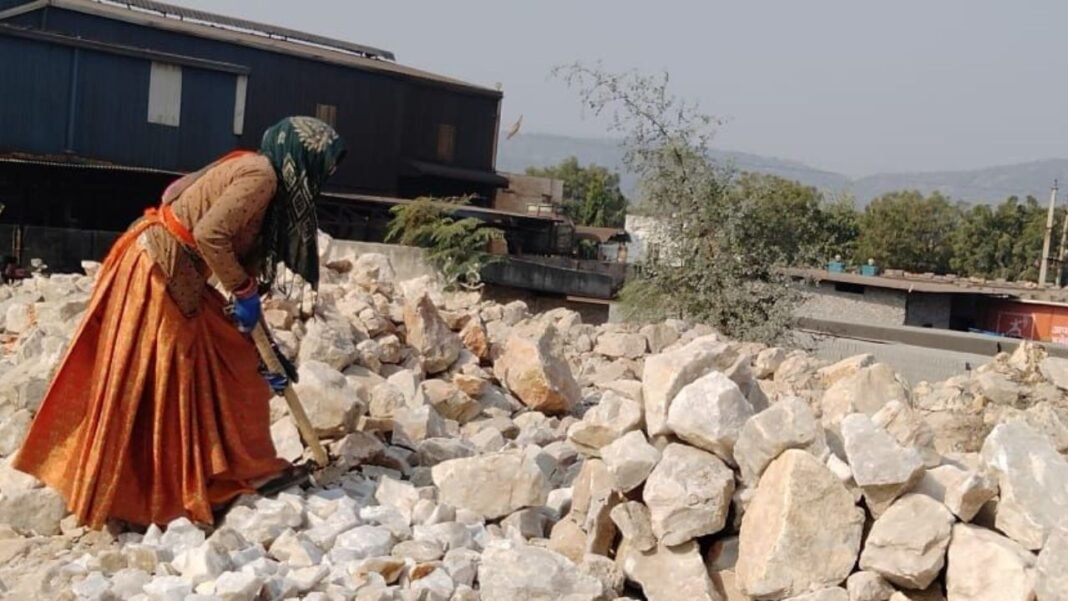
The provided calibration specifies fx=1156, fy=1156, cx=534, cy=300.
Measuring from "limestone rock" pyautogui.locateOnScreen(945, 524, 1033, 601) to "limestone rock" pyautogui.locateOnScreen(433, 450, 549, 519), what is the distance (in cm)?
155

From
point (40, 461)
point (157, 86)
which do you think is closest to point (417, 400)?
point (40, 461)

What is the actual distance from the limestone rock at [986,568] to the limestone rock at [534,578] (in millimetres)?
1085

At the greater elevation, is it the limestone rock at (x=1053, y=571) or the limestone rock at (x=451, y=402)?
the limestone rock at (x=1053, y=571)

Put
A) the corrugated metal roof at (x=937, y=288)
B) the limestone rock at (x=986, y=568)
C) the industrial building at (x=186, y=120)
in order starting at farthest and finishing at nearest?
1. the corrugated metal roof at (x=937, y=288)
2. the industrial building at (x=186, y=120)
3. the limestone rock at (x=986, y=568)

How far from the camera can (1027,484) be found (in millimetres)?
3514

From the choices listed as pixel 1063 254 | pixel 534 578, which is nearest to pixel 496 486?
pixel 534 578

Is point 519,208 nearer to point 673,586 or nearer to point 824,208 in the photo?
point 824,208

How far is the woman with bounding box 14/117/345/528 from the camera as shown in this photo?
4.10 metres

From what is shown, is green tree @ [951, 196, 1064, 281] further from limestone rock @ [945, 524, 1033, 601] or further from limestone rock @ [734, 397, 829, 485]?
limestone rock @ [945, 524, 1033, 601]

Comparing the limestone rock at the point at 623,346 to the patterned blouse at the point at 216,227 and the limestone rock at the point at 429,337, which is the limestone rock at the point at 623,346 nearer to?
the limestone rock at the point at 429,337

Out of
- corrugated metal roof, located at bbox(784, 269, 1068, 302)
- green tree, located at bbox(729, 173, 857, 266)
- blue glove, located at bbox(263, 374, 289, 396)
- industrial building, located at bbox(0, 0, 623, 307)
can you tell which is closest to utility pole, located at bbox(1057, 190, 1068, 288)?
corrugated metal roof, located at bbox(784, 269, 1068, 302)

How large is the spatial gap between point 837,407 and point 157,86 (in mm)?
14628

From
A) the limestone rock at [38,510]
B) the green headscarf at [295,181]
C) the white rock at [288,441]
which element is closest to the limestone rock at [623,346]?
the white rock at [288,441]

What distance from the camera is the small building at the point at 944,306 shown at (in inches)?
894
